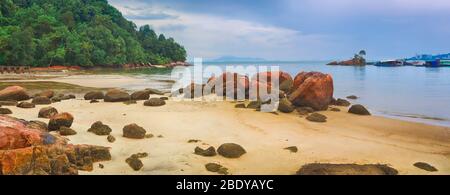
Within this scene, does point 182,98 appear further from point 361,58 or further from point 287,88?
point 361,58

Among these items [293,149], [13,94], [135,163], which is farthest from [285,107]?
[13,94]

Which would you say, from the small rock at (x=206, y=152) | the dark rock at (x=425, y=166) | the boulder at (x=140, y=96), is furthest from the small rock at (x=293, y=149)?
the boulder at (x=140, y=96)

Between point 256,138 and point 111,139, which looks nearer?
point 111,139

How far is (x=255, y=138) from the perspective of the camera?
9062mm

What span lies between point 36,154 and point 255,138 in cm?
506

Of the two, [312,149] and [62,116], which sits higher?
[62,116]

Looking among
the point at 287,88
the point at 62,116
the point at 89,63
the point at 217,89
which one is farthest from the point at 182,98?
the point at 89,63

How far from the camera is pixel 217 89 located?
18250 mm

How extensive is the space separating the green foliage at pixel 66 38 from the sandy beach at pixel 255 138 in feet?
151

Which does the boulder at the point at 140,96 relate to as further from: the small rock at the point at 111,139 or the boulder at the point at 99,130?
the small rock at the point at 111,139

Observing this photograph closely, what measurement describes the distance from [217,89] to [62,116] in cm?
997

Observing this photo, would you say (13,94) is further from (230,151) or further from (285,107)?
(230,151)

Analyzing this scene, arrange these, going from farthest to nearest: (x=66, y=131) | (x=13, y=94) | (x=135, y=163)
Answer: (x=13, y=94) < (x=66, y=131) < (x=135, y=163)

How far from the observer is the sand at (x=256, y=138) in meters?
6.83
